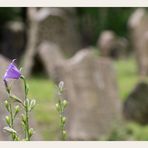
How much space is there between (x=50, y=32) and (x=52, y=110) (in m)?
4.37

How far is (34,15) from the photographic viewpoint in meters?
13.9

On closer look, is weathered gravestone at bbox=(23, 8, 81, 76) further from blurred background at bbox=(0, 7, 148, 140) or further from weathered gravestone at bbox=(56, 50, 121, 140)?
weathered gravestone at bbox=(56, 50, 121, 140)

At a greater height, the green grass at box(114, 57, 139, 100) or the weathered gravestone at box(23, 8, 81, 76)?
the weathered gravestone at box(23, 8, 81, 76)

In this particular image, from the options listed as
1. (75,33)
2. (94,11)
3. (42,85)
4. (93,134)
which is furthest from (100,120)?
(94,11)

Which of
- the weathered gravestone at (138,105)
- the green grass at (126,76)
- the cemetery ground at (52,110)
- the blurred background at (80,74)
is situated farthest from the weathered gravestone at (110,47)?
the weathered gravestone at (138,105)

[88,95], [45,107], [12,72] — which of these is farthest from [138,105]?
[12,72]

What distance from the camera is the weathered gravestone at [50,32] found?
13227 mm

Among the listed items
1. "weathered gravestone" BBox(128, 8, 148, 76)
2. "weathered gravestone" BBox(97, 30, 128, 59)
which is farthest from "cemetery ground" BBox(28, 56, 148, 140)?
"weathered gravestone" BBox(97, 30, 128, 59)

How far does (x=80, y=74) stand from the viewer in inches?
298

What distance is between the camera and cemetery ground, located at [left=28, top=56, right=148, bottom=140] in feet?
25.1

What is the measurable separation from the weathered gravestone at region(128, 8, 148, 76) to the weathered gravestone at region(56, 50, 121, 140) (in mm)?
4445

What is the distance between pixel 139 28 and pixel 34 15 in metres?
2.15
